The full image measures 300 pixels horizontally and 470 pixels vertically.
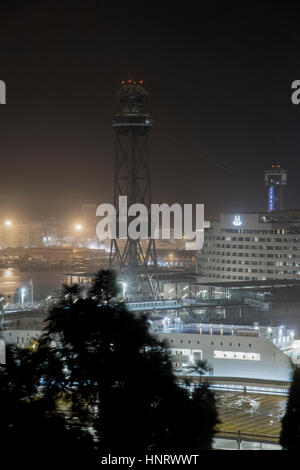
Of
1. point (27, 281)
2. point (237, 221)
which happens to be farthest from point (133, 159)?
point (27, 281)

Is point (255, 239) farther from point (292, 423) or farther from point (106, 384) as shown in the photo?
point (106, 384)

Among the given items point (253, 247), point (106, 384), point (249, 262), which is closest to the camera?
point (106, 384)

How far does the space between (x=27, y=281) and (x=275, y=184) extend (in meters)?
15.7

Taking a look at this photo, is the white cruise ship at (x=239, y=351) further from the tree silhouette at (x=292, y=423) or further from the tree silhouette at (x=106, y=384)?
the tree silhouette at (x=106, y=384)

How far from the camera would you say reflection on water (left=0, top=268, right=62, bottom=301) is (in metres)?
29.6

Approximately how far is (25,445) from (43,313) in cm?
1084

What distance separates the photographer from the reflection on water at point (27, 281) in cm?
2961

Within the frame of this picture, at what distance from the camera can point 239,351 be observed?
1058 cm

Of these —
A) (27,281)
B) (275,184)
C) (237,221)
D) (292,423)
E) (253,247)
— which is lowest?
(27,281)

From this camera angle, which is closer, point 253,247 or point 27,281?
point 253,247

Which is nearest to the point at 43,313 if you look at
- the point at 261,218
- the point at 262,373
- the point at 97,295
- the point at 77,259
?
the point at 262,373

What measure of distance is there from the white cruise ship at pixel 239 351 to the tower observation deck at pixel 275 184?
103 feet

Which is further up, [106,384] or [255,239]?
[255,239]

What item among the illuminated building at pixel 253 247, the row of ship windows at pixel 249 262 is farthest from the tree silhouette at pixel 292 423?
the row of ship windows at pixel 249 262
